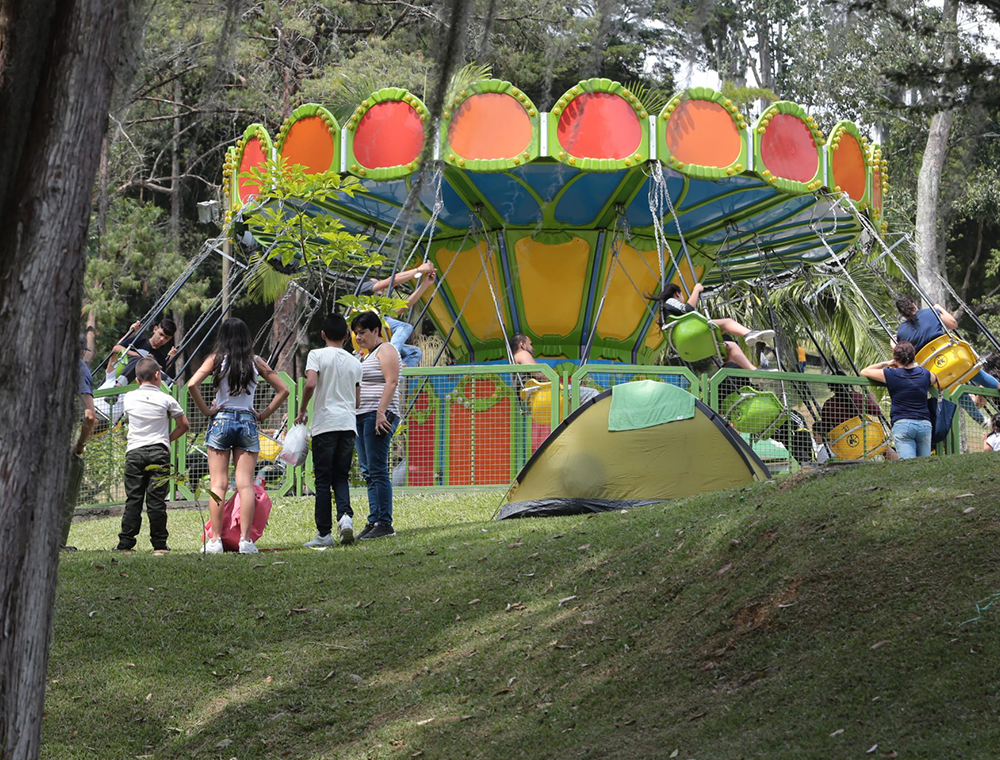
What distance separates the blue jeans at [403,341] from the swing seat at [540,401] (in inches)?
65.7

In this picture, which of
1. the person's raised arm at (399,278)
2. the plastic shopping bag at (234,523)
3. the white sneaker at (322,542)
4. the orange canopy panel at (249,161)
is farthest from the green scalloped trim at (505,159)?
the white sneaker at (322,542)

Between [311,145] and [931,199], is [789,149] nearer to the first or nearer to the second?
[311,145]

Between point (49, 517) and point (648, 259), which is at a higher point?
point (648, 259)

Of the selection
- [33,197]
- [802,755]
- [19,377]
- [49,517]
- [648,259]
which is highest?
[648,259]

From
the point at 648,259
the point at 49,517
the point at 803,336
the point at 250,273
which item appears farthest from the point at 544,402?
the point at 803,336

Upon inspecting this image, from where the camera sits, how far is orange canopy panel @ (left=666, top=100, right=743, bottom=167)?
1293cm

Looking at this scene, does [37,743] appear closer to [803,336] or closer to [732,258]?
[732,258]

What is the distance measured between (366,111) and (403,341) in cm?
260

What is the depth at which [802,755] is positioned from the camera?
4.32 meters

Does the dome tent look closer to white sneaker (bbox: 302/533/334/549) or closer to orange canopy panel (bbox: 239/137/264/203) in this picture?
white sneaker (bbox: 302/533/334/549)

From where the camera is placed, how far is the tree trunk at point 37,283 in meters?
3.83

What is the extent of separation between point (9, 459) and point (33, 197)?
0.87 metres

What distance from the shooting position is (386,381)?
845 cm

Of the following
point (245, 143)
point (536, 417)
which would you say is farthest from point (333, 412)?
point (245, 143)
